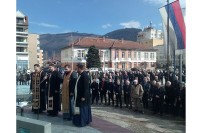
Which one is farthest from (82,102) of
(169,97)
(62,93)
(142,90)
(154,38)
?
(154,38)

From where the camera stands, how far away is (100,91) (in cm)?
304

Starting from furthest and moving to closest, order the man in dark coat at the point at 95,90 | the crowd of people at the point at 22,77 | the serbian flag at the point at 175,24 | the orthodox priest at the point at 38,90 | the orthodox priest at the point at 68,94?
the orthodox priest at the point at 38,90 < the orthodox priest at the point at 68,94 < the man in dark coat at the point at 95,90 < the crowd of people at the point at 22,77 < the serbian flag at the point at 175,24

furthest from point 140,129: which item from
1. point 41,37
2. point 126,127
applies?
point 41,37

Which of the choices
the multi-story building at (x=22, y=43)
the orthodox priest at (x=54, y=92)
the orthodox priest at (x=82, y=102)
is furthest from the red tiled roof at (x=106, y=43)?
the orthodox priest at (x=54, y=92)

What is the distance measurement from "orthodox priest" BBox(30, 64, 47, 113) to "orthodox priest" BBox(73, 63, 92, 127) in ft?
1.62

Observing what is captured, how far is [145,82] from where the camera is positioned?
8.75ft

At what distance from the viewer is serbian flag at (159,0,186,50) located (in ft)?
7.26

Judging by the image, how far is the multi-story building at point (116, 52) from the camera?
2354mm

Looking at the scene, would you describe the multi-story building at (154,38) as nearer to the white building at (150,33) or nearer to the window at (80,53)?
the white building at (150,33)

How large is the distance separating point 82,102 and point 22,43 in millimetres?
837

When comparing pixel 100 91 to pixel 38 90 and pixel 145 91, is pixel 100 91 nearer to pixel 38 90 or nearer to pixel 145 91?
pixel 145 91

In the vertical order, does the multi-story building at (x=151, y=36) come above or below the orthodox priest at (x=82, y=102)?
above
